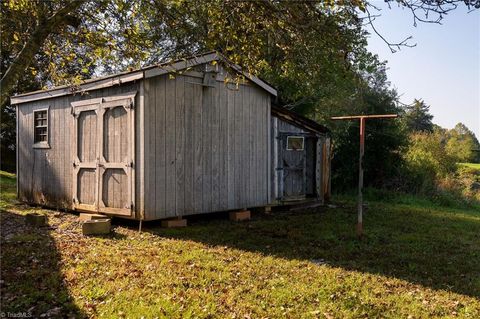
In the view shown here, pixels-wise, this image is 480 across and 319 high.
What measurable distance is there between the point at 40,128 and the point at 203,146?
16.8ft

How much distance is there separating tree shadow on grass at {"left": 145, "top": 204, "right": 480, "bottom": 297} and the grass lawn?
0.02 m

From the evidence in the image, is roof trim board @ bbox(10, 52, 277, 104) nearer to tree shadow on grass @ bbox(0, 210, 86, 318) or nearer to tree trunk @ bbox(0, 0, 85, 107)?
tree trunk @ bbox(0, 0, 85, 107)

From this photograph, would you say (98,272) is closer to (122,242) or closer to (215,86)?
(122,242)

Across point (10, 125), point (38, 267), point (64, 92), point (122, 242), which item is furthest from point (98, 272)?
point (10, 125)

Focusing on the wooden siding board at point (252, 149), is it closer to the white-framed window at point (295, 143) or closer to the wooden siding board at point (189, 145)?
the white-framed window at point (295, 143)

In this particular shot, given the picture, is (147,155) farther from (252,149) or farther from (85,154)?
(252,149)

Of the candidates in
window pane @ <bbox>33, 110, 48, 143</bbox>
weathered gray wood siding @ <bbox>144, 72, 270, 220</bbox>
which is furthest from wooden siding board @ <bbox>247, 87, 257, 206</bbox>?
window pane @ <bbox>33, 110, 48, 143</bbox>

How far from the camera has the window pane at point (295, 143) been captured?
1238cm

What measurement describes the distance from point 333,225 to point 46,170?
7.54 meters

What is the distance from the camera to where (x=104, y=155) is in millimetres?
9242

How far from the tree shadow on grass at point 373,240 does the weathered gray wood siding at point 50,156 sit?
3.15 metres

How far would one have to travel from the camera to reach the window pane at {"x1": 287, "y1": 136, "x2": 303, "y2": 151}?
12383mm

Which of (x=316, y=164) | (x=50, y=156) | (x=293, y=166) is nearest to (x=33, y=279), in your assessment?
(x=50, y=156)

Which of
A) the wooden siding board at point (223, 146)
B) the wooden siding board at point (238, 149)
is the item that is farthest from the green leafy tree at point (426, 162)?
the wooden siding board at point (223, 146)
